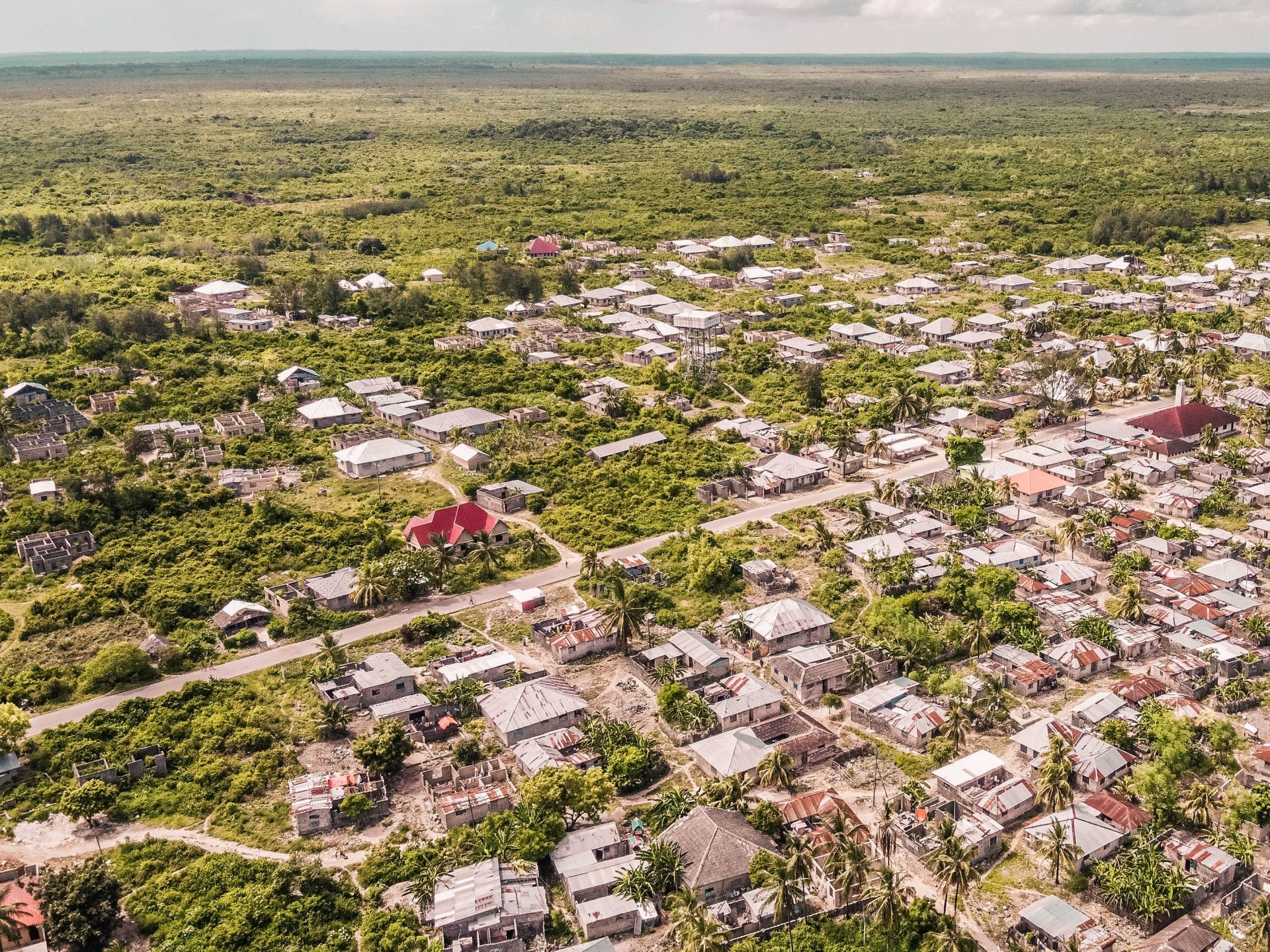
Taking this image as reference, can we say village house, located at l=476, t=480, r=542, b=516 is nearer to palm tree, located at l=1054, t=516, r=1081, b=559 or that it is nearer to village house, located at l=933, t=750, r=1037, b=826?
palm tree, located at l=1054, t=516, r=1081, b=559

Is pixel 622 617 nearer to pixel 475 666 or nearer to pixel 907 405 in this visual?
pixel 475 666

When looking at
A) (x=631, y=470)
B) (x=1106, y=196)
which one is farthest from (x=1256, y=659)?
(x=1106, y=196)

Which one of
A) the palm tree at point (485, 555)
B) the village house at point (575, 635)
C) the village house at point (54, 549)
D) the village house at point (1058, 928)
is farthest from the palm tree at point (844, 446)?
the village house at point (54, 549)

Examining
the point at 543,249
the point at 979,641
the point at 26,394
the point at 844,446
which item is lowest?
the point at 979,641

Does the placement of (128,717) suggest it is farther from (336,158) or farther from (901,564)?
(336,158)

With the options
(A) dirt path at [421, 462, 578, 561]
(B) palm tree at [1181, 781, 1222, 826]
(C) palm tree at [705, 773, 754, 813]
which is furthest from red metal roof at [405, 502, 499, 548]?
(B) palm tree at [1181, 781, 1222, 826]

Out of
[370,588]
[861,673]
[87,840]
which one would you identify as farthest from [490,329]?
[87,840]

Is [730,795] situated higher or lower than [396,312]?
lower
